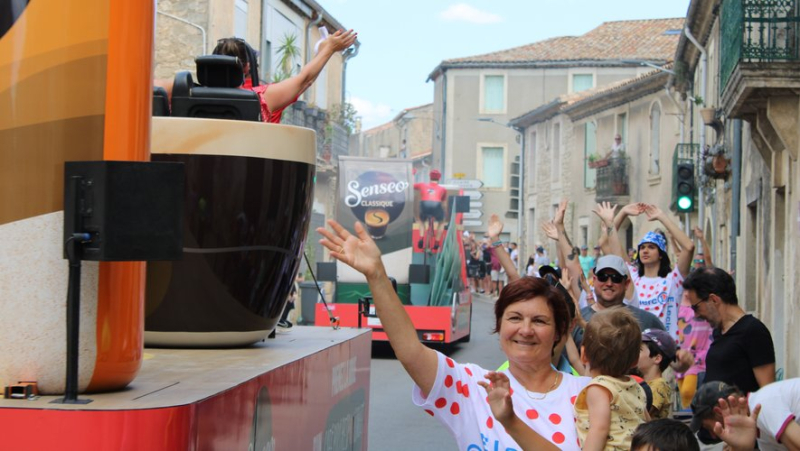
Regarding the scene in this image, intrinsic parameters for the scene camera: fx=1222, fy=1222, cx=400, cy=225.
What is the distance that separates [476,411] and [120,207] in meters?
1.34

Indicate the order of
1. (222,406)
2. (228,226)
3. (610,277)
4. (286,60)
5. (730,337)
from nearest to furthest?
1. (222,406)
2. (228,226)
3. (730,337)
4. (610,277)
5. (286,60)

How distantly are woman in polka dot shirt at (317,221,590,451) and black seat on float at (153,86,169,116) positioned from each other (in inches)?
44.7

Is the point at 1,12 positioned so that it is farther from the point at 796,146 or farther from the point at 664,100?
the point at 664,100

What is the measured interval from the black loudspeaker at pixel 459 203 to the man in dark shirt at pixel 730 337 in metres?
14.1

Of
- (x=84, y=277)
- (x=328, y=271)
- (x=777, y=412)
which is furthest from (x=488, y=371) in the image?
(x=328, y=271)

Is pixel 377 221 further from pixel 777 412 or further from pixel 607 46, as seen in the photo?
pixel 607 46

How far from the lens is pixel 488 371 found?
11.4 feet

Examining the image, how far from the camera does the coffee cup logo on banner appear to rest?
2012cm

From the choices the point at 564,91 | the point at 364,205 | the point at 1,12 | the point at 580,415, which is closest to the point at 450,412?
the point at 580,415

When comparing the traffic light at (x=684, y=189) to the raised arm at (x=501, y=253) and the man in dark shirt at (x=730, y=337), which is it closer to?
the raised arm at (x=501, y=253)

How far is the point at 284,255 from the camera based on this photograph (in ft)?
13.6

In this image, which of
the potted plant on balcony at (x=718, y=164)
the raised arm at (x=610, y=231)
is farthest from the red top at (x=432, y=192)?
the raised arm at (x=610, y=231)

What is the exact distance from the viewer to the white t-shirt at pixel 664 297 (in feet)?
26.8

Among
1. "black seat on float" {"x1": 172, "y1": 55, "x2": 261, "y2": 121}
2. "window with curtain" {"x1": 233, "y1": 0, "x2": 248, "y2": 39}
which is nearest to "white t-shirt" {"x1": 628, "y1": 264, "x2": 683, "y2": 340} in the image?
"black seat on float" {"x1": 172, "y1": 55, "x2": 261, "y2": 121}
